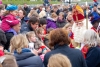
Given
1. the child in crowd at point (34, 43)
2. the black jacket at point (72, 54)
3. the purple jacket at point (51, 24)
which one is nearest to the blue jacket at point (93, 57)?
the black jacket at point (72, 54)

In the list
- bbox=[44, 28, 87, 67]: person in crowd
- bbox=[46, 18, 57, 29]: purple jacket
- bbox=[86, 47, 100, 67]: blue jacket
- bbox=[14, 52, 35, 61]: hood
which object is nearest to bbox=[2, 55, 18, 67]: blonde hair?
bbox=[14, 52, 35, 61]: hood

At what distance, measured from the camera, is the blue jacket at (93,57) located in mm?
4886

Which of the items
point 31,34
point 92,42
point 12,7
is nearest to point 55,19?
point 12,7

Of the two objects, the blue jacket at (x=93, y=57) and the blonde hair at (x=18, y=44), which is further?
the blue jacket at (x=93, y=57)

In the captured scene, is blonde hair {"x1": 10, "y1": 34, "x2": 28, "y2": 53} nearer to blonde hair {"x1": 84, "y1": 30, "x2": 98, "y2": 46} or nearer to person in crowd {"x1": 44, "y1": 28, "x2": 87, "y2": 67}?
person in crowd {"x1": 44, "y1": 28, "x2": 87, "y2": 67}

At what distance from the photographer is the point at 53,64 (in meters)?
3.37

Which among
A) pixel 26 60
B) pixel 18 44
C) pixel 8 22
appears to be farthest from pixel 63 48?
pixel 8 22

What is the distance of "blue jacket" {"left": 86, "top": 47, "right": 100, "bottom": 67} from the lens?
16.0ft

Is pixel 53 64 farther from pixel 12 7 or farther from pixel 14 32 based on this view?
pixel 12 7

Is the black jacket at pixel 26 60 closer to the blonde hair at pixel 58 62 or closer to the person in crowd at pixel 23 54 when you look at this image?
the person in crowd at pixel 23 54

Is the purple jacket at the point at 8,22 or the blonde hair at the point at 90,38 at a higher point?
the purple jacket at the point at 8,22

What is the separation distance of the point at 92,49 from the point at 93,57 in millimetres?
145

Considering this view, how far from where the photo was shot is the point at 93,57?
16.1 feet

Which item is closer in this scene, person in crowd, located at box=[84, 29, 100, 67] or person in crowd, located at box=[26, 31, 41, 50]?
person in crowd, located at box=[84, 29, 100, 67]
